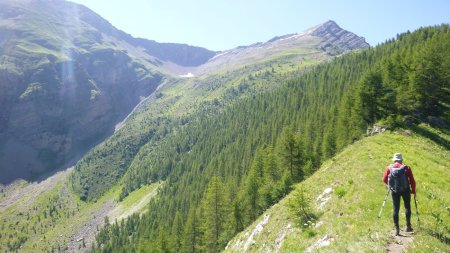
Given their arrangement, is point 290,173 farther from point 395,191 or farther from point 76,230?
point 76,230

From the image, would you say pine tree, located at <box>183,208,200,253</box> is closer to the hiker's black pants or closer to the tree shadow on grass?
the tree shadow on grass

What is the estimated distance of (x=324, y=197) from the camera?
31.0 m

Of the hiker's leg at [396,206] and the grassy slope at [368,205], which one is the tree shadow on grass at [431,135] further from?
the hiker's leg at [396,206]

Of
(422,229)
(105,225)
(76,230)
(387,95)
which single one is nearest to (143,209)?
(105,225)

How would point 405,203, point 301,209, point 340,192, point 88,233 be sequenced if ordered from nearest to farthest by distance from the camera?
point 405,203, point 340,192, point 301,209, point 88,233

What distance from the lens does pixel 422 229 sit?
57.2ft

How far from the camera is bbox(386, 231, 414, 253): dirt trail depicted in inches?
611

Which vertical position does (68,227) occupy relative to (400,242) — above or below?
below

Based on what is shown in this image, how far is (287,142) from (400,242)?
44.2m

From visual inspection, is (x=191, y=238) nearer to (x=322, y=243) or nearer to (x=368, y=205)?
(x=368, y=205)

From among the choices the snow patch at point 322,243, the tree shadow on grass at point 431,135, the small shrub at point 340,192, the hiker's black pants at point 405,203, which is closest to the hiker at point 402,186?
the hiker's black pants at point 405,203

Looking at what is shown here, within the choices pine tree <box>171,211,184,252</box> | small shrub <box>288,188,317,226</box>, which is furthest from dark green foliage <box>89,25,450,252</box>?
pine tree <box>171,211,184,252</box>

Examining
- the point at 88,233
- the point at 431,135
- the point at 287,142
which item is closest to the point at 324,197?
the point at 431,135

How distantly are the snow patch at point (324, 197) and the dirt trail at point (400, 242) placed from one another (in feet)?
39.8
